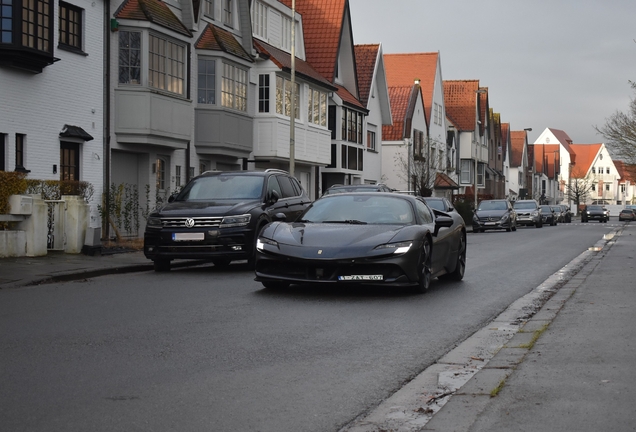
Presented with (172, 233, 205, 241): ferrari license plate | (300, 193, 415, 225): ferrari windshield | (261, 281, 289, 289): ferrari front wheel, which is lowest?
(261, 281, 289, 289): ferrari front wheel

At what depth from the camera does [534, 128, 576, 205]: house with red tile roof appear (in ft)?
534

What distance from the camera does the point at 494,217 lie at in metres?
48.6

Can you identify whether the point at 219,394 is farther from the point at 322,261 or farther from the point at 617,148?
the point at 617,148

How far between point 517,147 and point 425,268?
120 meters

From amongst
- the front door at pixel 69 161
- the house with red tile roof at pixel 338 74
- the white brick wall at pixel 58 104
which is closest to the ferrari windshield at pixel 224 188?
the white brick wall at pixel 58 104

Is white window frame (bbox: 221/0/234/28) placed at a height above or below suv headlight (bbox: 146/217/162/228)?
above

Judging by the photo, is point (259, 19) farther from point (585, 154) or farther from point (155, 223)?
point (585, 154)

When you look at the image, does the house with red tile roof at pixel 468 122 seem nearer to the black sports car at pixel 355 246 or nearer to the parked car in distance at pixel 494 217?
the parked car in distance at pixel 494 217

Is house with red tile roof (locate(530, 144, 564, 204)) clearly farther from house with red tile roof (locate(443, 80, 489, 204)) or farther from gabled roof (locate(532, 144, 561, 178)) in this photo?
house with red tile roof (locate(443, 80, 489, 204))

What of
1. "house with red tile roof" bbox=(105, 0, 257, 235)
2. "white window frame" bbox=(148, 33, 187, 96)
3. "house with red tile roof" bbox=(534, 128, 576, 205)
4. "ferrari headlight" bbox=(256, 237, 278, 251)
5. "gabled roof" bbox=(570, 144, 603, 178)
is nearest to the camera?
"ferrari headlight" bbox=(256, 237, 278, 251)

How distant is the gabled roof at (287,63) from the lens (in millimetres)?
36562

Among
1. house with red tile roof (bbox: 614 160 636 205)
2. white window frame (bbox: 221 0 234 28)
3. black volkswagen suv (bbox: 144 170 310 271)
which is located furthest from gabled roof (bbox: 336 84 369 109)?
house with red tile roof (bbox: 614 160 636 205)

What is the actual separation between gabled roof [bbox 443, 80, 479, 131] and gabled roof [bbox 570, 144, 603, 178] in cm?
9798

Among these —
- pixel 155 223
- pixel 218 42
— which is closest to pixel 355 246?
pixel 155 223
